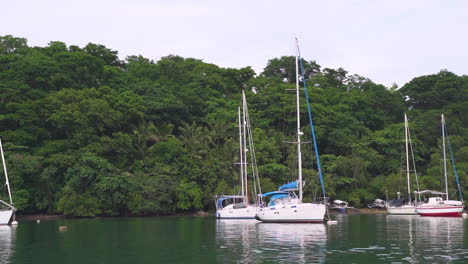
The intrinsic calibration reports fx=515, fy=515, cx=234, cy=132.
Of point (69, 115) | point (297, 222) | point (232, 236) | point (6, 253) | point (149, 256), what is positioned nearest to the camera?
point (149, 256)

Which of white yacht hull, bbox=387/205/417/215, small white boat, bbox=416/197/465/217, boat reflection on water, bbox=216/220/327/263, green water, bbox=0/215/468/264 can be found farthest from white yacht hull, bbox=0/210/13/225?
white yacht hull, bbox=387/205/417/215

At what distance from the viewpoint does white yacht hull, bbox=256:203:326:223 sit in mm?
46312

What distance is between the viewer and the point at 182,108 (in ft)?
274

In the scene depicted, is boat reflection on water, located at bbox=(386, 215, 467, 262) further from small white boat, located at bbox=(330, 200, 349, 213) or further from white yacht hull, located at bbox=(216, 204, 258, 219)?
small white boat, located at bbox=(330, 200, 349, 213)

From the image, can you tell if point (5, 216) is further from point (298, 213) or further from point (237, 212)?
point (298, 213)

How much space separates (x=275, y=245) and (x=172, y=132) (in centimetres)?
5541

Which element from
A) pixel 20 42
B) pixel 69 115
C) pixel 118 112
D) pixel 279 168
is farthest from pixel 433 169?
pixel 20 42

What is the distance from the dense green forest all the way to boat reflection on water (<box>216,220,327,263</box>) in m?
29.7

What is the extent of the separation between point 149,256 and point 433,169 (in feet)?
198

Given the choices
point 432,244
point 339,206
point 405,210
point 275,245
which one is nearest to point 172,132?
point 339,206

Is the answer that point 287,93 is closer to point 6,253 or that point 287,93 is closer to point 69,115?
point 69,115

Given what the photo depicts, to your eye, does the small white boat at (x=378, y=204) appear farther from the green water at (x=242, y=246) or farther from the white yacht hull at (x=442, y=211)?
the green water at (x=242, y=246)

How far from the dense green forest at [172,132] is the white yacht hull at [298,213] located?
2198 centimetres

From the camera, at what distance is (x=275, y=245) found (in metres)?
30.6
